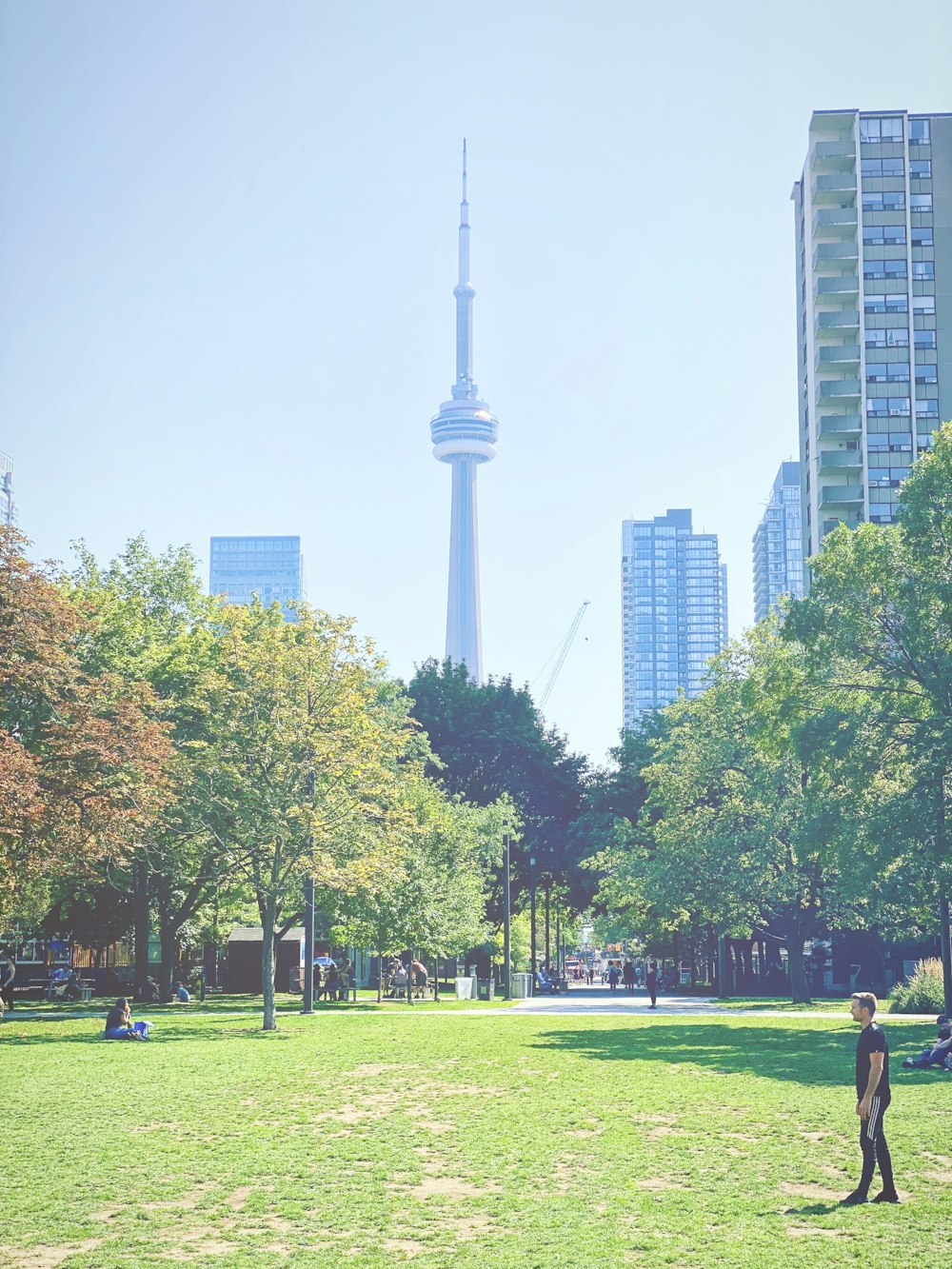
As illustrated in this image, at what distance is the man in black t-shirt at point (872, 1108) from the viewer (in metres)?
11.8

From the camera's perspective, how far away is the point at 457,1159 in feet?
46.5

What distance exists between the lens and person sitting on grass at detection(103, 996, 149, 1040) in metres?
28.5

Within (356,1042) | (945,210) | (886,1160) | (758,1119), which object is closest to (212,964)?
(356,1042)

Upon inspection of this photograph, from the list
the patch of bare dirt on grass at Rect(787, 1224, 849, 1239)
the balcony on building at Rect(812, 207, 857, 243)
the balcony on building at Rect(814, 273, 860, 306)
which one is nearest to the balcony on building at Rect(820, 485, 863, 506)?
the balcony on building at Rect(814, 273, 860, 306)

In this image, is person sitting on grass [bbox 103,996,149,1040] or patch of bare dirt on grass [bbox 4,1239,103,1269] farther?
person sitting on grass [bbox 103,996,149,1040]

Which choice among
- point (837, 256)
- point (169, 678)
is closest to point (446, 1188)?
point (169, 678)

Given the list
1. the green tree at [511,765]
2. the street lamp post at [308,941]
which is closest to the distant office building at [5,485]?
the green tree at [511,765]

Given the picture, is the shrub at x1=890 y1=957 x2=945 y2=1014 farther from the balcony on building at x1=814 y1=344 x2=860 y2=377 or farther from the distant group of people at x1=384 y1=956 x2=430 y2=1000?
the balcony on building at x1=814 y1=344 x2=860 y2=377

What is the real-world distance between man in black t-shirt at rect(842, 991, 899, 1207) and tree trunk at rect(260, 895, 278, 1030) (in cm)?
2161

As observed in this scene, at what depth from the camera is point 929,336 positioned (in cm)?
9338

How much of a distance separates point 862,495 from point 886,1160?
274 ft

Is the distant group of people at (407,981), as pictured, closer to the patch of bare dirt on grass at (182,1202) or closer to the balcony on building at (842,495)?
the patch of bare dirt on grass at (182,1202)

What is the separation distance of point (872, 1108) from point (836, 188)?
305ft

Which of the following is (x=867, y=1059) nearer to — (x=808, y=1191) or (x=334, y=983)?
(x=808, y=1191)
